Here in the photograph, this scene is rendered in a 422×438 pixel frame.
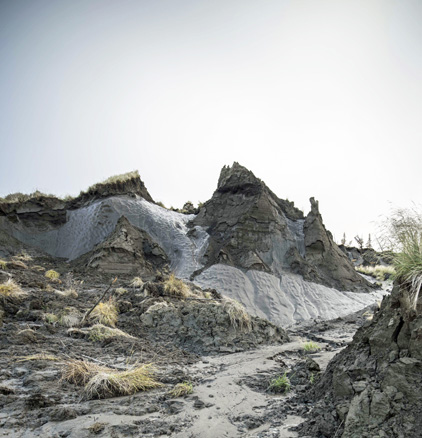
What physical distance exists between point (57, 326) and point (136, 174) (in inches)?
706

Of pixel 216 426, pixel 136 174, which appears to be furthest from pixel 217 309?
pixel 136 174

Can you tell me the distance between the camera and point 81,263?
18016mm

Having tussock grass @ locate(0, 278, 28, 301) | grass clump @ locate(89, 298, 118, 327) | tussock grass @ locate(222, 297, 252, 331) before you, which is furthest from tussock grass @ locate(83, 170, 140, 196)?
tussock grass @ locate(222, 297, 252, 331)

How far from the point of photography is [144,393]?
5.37 metres

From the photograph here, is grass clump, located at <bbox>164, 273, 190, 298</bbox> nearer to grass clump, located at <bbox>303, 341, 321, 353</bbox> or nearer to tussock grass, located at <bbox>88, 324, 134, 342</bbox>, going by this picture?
tussock grass, located at <bbox>88, 324, 134, 342</bbox>

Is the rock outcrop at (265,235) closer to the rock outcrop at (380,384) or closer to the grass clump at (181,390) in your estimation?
the grass clump at (181,390)

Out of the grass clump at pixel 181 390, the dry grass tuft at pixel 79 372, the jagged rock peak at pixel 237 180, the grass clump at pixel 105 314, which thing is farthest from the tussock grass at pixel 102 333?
the jagged rock peak at pixel 237 180

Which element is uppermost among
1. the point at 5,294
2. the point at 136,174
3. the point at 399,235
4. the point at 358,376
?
the point at 136,174

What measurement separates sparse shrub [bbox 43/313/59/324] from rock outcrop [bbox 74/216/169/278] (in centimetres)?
801

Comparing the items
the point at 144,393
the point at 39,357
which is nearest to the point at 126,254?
the point at 39,357

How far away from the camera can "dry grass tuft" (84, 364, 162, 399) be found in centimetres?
504

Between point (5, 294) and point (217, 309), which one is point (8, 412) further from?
point (217, 309)

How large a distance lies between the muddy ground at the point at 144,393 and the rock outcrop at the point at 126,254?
706 cm

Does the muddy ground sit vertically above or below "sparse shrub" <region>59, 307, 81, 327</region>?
below
